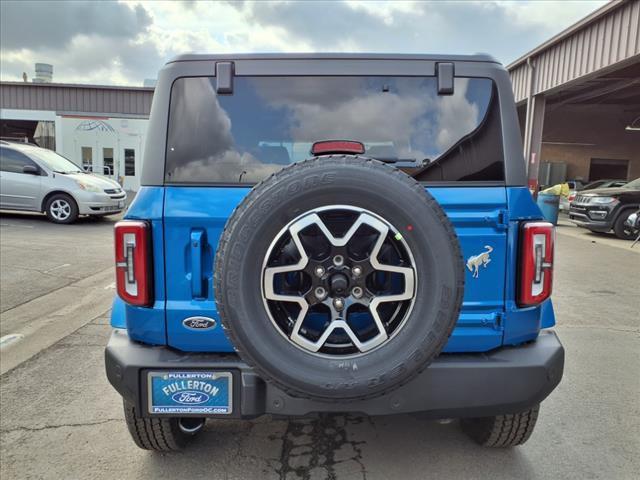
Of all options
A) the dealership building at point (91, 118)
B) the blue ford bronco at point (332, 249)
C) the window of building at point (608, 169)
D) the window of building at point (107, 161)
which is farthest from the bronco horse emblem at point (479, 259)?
the window of building at point (608, 169)

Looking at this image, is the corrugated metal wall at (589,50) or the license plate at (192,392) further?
the corrugated metal wall at (589,50)

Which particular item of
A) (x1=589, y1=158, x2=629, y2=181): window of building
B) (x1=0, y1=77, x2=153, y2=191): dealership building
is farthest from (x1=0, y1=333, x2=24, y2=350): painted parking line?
(x1=589, y1=158, x2=629, y2=181): window of building

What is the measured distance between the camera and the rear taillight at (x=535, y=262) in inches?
87.1

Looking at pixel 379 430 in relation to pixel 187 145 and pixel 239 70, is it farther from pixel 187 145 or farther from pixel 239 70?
pixel 239 70

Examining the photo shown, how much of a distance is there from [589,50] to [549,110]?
554 inches

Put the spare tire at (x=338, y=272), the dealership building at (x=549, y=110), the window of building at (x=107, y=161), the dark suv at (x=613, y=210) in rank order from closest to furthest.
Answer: the spare tire at (x=338, y=272) → the dark suv at (x=613, y=210) → the dealership building at (x=549, y=110) → the window of building at (x=107, y=161)

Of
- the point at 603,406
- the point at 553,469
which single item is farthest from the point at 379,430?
the point at 603,406

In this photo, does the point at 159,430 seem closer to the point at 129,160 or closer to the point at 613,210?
the point at 613,210

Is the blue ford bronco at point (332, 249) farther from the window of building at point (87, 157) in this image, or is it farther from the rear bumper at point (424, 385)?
the window of building at point (87, 157)

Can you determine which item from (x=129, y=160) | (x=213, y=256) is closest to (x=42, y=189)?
(x=213, y=256)

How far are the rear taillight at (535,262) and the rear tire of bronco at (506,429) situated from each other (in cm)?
67

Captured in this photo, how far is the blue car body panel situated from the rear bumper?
74 mm

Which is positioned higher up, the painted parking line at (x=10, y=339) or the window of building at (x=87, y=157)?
the window of building at (x=87, y=157)

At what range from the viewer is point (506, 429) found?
262 cm
